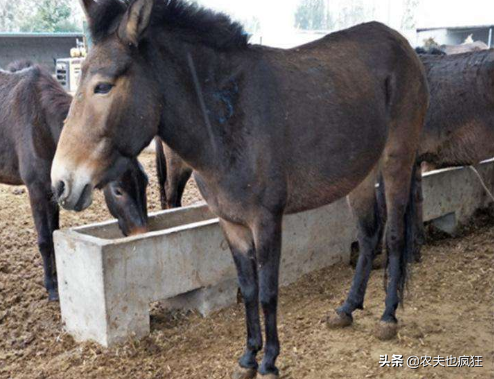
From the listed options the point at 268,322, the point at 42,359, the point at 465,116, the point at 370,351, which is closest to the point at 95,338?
the point at 42,359

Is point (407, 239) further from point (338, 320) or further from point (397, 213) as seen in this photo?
point (338, 320)

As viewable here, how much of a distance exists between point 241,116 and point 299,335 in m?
1.57

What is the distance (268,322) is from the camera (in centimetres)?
278

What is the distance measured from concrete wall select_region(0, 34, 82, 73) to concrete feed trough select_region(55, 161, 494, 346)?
538 inches

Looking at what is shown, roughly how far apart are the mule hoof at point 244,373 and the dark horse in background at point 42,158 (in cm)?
137

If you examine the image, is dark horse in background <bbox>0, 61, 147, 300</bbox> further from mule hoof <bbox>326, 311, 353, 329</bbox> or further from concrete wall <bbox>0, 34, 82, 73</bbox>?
concrete wall <bbox>0, 34, 82, 73</bbox>

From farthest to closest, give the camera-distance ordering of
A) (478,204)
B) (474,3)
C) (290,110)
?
(474,3) < (478,204) < (290,110)

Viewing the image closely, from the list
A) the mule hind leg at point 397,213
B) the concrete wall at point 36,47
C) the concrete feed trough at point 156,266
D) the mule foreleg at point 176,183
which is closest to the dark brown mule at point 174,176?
the mule foreleg at point 176,183

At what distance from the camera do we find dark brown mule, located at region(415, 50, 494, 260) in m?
4.66

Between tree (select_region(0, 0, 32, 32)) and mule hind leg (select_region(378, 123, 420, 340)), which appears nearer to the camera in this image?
mule hind leg (select_region(378, 123, 420, 340))

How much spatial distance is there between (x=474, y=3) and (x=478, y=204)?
10712 mm

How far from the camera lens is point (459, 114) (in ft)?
15.7

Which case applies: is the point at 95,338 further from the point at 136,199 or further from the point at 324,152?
the point at 324,152

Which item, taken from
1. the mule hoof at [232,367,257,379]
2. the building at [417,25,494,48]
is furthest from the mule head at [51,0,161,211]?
the building at [417,25,494,48]
